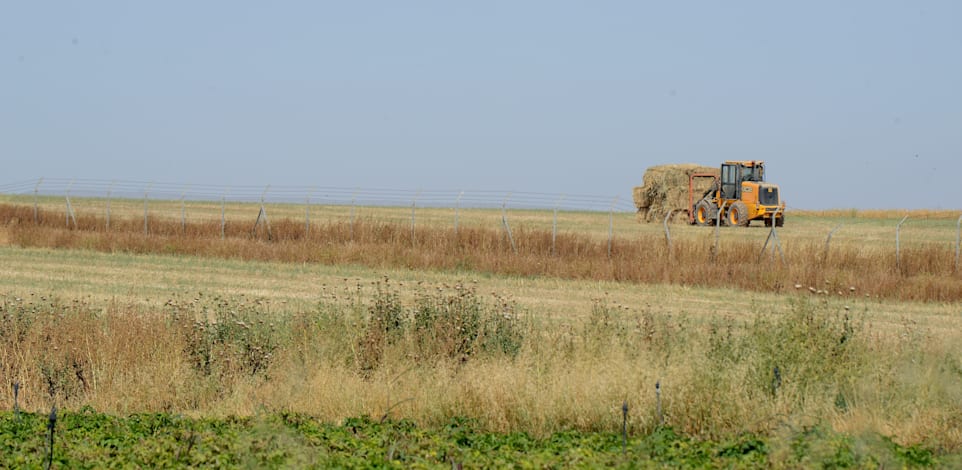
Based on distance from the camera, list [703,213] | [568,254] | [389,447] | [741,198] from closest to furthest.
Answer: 1. [389,447]
2. [568,254]
3. [741,198]
4. [703,213]

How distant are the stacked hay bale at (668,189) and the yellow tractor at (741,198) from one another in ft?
6.98

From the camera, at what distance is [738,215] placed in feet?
127

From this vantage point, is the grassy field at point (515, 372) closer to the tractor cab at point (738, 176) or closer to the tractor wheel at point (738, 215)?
the tractor wheel at point (738, 215)

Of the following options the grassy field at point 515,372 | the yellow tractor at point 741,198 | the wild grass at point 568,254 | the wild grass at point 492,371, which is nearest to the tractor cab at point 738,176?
the yellow tractor at point 741,198

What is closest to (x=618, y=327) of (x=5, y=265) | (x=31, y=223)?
(x=5, y=265)

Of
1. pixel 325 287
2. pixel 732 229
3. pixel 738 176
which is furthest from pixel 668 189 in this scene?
pixel 325 287

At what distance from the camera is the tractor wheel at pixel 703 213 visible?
39750mm

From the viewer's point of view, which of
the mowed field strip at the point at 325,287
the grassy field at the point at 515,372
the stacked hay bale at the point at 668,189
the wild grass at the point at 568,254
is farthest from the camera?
the stacked hay bale at the point at 668,189

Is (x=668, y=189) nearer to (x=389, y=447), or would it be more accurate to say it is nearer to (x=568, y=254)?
(x=568, y=254)

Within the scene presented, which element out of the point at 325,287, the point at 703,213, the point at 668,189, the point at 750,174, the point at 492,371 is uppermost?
the point at 750,174

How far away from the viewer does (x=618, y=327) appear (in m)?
12.8

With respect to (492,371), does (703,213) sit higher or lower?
higher

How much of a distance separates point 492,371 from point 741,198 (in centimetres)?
3062

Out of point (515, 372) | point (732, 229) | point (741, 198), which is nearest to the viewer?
point (515, 372)
